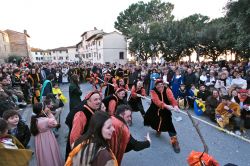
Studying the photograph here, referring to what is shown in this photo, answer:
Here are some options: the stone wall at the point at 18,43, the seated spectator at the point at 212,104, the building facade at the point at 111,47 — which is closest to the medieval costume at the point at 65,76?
the seated spectator at the point at 212,104

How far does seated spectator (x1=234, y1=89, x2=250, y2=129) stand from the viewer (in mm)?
7633

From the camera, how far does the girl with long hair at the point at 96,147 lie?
7.71ft

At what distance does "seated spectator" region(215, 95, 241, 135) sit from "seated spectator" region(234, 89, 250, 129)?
29cm

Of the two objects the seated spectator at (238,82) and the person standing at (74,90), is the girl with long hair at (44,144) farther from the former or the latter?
the seated spectator at (238,82)

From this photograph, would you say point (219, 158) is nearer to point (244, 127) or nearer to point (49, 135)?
point (244, 127)

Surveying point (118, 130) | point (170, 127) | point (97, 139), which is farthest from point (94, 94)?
point (170, 127)

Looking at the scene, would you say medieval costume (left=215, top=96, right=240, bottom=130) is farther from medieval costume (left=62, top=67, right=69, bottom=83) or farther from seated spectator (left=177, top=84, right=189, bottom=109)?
medieval costume (left=62, top=67, right=69, bottom=83)

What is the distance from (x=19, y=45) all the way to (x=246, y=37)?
69970 millimetres

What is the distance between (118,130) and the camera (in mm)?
3434

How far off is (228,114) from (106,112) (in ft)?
19.3

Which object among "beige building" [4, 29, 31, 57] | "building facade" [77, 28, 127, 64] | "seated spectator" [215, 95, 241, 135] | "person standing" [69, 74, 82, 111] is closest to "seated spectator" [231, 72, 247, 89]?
"seated spectator" [215, 95, 241, 135]

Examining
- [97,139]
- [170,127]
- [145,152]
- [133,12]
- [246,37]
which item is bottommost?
[145,152]

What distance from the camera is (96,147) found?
2.44m

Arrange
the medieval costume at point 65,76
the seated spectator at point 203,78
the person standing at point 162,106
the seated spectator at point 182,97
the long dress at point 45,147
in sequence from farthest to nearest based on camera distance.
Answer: the medieval costume at point 65,76 < the seated spectator at point 203,78 < the seated spectator at point 182,97 < the person standing at point 162,106 < the long dress at point 45,147
